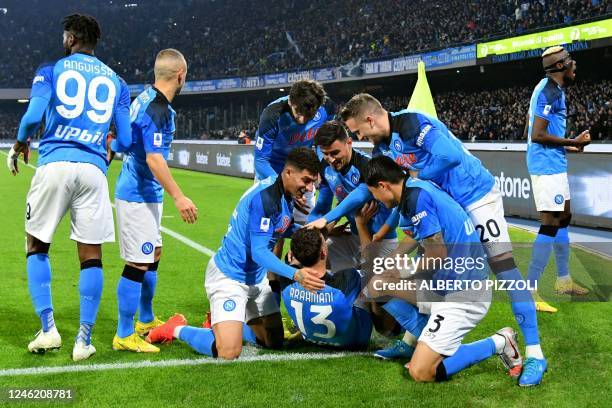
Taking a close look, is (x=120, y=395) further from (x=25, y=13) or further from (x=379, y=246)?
(x=25, y=13)

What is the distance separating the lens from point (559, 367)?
4.44 metres

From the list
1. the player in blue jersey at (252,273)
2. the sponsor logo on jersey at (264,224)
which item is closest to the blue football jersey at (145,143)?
the player in blue jersey at (252,273)

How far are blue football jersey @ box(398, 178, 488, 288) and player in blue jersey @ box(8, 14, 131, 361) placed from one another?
205 cm

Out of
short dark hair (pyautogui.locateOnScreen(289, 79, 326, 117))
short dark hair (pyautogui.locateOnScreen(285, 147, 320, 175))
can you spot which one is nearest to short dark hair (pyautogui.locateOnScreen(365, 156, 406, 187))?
short dark hair (pyautogui.locateOnScreen(285, 147, 320, 175))

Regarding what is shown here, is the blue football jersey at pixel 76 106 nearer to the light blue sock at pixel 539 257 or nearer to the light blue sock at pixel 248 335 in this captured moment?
the light blue sock at pixel 248 335

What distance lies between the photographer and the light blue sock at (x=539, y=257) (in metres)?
5.95

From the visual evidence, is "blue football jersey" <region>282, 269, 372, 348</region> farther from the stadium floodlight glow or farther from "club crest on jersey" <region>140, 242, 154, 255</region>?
the stadium floodlight glow

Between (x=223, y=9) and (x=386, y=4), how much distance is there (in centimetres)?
2103

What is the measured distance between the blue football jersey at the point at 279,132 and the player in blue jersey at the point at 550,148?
6.15 ft

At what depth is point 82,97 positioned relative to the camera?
4.48 m

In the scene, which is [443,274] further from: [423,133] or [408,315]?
[423,133]

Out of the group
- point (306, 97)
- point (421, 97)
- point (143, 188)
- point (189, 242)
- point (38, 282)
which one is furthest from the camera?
point (421, 97)

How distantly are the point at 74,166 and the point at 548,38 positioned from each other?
23.7m

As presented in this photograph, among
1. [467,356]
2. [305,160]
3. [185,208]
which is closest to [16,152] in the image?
[185,208]
